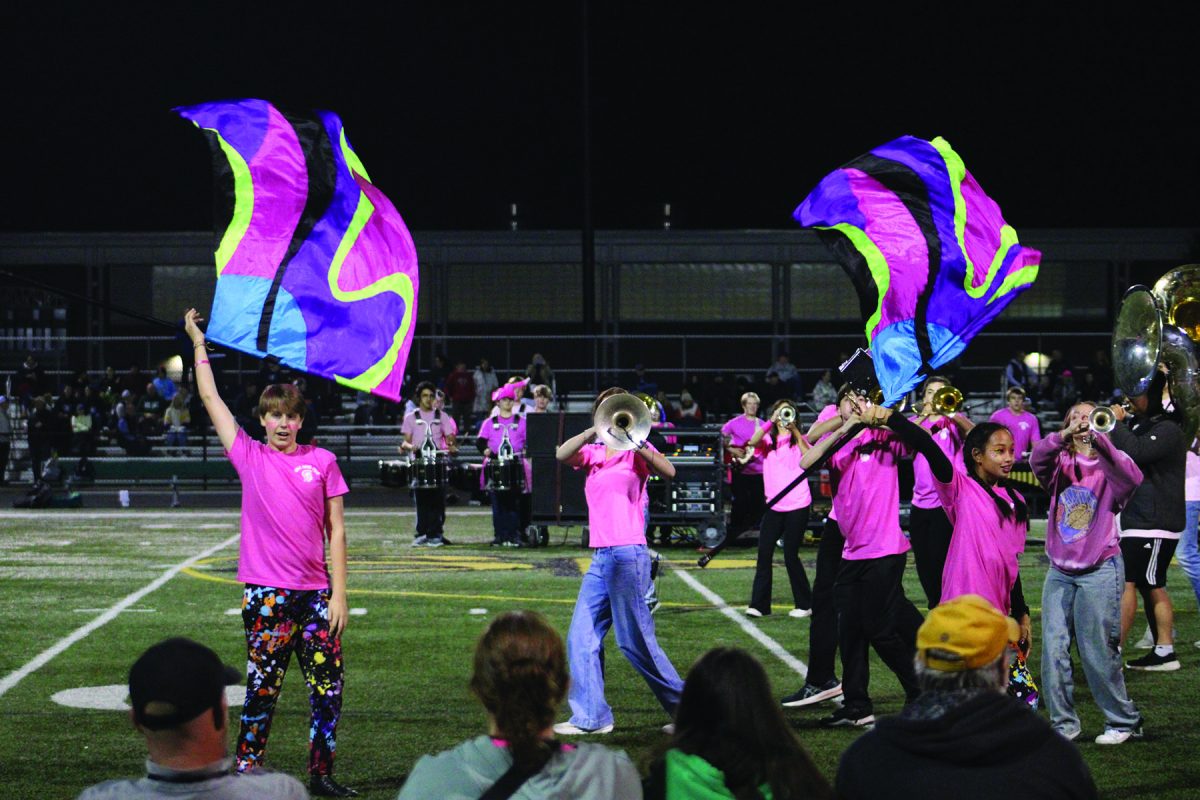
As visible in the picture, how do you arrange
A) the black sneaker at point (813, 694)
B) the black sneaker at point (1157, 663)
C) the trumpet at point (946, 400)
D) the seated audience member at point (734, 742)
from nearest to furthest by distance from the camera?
the seated audience member at point (734, 742)
the black sneaker at point (813, 694)
the black sneaker at point (1157, 663)
the trumpet at point (946, 400)

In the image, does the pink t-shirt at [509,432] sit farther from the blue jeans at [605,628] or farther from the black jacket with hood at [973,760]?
the black jacket with hood at [973,760]

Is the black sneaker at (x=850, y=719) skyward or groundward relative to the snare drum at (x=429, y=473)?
groundward

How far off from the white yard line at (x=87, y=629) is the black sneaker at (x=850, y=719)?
192 inches

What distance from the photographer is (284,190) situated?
917cm

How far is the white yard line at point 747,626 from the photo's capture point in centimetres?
1084

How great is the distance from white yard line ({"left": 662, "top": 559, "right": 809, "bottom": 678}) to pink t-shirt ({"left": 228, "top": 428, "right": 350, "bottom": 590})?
3852 millimetres

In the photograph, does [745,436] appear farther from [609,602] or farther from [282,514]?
[282,514]

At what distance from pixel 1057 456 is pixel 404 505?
1950 centimetres

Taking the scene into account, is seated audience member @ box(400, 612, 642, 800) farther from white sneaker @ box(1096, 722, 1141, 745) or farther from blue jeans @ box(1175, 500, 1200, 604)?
blue jeans @ box(1175, 500, 1200, 604)

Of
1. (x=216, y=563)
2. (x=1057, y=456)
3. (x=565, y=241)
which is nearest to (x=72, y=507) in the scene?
(x=216, y=563)

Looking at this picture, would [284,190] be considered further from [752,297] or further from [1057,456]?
[752,297]

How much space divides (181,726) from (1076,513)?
5.83 m

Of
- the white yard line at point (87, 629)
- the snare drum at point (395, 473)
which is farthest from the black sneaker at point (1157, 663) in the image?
the snare drum at point (395, 473)

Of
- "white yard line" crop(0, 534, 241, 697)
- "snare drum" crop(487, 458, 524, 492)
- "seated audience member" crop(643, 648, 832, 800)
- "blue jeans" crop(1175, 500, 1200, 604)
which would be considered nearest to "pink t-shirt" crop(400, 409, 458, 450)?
"snare drum" crop(487, 458, 524, 492)
